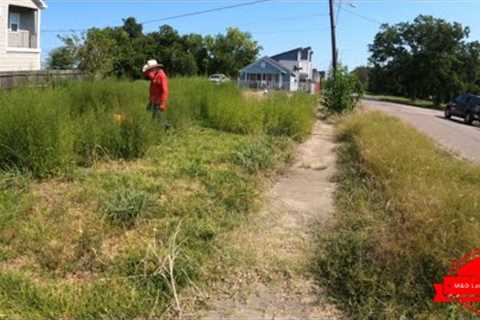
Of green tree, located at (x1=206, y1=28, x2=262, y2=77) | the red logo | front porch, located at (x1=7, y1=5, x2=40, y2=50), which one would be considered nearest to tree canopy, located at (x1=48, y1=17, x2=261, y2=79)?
green tree, located at (x1=206, y1=28, x2=262, y2=77)

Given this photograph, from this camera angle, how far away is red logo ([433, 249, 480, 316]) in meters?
3.24

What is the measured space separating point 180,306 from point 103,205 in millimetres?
2010

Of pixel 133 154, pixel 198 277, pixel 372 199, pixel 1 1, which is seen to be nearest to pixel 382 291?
pixel 198 277

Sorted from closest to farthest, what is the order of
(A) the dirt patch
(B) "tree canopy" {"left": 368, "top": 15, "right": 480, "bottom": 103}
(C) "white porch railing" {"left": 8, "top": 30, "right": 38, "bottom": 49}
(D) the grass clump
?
(A) the dirt patch < (D) the grass clump < (C) "white porch railing" {"left": 8, "top": 30, "right": 38, "bottom": 49} < (B) "tree canopy" {"left": 368, "top": 15, "right": 480, "bottom": 103}

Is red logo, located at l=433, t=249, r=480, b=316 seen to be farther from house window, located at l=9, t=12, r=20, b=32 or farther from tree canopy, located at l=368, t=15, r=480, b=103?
tree canopy, located at l=368, t=15, r=480, b=103

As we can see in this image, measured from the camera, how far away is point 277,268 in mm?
3926

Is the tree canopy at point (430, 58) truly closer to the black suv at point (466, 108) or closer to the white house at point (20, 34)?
the black suv at point (466, 108)

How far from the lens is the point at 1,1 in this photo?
72.3ft

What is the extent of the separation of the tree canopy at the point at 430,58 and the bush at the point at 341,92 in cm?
3944

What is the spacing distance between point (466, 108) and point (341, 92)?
10.7 m

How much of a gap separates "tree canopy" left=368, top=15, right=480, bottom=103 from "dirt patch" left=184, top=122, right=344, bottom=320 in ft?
179

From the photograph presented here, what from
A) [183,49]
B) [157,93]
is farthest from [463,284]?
[183,49]

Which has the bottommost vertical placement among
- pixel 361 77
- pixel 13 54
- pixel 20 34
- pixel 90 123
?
pixel 90 123

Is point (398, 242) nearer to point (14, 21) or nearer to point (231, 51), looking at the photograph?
point (14, 21)
